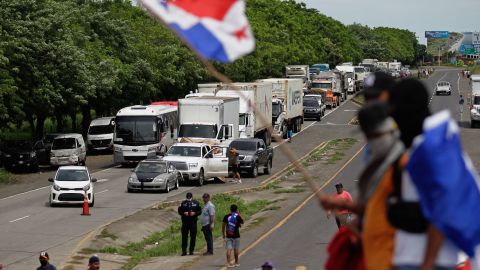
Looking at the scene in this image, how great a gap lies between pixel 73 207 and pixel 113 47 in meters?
28.9

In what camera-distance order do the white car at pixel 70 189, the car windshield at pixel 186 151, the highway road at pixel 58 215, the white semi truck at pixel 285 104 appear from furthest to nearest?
the white semi truck at pixel 285 104 < the car windshield at pixel 186 151 < the white car at pixel 70 189 < the highway road at pixel 58 215

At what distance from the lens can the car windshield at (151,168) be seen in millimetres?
40344

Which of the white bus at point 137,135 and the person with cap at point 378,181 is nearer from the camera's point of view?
the person with cap at point 378,181

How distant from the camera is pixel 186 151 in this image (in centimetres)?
4347

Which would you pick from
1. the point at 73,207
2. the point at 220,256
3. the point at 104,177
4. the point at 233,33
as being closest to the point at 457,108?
the point at 104,177

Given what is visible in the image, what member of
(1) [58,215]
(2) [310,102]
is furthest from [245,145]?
(2) [310,102]

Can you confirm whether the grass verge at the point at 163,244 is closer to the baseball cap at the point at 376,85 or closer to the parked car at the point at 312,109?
the baseball cap at the point at 376,85

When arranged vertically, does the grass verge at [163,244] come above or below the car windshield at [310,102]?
below

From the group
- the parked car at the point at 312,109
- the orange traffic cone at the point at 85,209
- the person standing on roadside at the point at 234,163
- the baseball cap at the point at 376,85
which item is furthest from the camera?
the parked car at the point at 312,109

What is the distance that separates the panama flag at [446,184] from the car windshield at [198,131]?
42.0 meters

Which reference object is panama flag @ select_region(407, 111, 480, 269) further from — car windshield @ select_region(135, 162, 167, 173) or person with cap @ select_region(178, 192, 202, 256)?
car windshield @ select_region(135, 162, 167, 173)

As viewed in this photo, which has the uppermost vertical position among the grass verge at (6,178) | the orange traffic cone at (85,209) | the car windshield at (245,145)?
the car windshield at (245,145)

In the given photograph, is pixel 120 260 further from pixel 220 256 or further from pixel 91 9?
pixel 91 9

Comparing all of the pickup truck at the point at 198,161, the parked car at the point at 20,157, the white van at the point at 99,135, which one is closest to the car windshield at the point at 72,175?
the pickup truck at the point at 198,161
